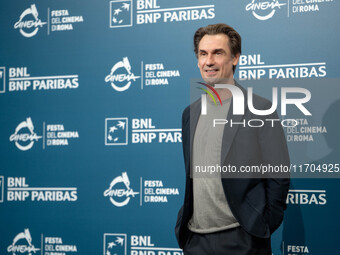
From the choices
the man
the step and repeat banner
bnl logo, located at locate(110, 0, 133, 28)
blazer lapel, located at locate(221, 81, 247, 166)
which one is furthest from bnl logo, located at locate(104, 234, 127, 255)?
bnl logo, located at locate(110, 0, 133, 28)

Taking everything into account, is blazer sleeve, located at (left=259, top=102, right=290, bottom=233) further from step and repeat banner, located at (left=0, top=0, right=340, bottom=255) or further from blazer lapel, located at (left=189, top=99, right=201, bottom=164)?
step and repeat banner, located at (left=0, top=0, right=340, bottom=255)

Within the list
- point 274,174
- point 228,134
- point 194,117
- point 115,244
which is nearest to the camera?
point 274,174

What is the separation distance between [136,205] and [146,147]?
1.49 feet

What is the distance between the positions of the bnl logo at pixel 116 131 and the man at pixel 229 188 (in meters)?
1.09

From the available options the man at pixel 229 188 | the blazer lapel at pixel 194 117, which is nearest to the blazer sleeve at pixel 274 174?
the man at pixel 229 188

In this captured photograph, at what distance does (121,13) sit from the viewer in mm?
3867

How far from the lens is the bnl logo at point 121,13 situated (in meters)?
3.85

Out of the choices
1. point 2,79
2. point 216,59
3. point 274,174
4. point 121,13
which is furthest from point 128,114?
point 274,174

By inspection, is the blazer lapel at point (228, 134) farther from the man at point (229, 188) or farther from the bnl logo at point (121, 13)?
the bnl logo at point (121, 13)

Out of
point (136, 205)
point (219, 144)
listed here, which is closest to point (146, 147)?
point (136, 205)

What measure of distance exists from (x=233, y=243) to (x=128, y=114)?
1593 mm

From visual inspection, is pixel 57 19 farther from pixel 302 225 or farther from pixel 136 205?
pixel 302 225

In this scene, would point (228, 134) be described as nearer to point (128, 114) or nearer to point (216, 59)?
point (216, 59)

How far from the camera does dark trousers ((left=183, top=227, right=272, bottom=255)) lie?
251cm
